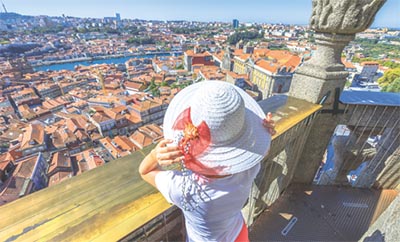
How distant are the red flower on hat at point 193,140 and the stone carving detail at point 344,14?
1.63 meters

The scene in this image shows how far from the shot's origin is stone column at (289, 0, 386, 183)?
1469 millimetres

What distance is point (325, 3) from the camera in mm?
1535

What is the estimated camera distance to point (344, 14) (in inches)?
58.6

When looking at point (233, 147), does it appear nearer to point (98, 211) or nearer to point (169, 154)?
point (169, 154)

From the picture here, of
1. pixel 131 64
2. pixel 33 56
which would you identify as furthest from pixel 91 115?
pixel 33 56

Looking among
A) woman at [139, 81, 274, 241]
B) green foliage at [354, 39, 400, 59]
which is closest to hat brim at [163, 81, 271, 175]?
woman at [139, 81, 274, 241]

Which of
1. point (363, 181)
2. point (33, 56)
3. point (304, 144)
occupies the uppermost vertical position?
point (304, 144)

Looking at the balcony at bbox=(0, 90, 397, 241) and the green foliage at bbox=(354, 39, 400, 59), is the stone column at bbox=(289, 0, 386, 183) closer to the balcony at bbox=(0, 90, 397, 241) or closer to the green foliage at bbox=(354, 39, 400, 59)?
the balcony at bbox=(0, 90, 397, 241)

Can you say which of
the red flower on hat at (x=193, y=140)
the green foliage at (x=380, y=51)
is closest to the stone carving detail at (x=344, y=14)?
the red flower on hat at (x=193, y=140)

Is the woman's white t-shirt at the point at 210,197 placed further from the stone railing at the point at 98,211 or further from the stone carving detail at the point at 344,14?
the stone carving detail at the point at 344,14

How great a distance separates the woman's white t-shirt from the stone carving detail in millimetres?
1502

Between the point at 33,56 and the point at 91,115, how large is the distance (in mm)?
46007

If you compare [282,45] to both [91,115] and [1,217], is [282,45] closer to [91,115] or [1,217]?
[91,115]

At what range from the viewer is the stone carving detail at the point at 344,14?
1.43 metres
